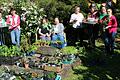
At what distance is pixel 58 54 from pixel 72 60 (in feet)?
2.53

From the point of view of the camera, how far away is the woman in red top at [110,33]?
12.6 m

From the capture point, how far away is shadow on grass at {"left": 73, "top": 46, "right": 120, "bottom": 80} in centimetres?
1114

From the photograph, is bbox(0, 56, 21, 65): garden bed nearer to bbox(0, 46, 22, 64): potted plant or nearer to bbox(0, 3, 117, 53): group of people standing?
bbox(0, 46, 22, 64): potted plant

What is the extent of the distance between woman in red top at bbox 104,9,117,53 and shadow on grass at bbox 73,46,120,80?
0.28m

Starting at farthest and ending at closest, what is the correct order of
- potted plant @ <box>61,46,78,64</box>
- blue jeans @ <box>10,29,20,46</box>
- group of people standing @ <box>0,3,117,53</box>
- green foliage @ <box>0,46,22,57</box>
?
1. blue jeans @ <box>10,29,20,46</box>
2. group of people standing @ <box>0,3,117,53</box>
3. green foliage @ <box>0,46,22,57</box>
4. potted plant @ <box>61,46,78,64</box>

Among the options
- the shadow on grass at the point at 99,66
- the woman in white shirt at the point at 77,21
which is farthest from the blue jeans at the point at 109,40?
the woman in white shirt at the point at 77,21

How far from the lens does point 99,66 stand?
12125 mm

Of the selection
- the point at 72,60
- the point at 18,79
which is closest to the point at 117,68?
the point at 72,60

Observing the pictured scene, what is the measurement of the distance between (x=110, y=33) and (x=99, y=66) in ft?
4.18

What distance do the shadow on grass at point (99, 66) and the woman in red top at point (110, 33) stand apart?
10.9 inches

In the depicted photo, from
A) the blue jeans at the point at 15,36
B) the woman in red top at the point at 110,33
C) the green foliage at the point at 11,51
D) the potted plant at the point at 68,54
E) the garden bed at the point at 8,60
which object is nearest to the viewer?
the potted plant at the point at 68,54

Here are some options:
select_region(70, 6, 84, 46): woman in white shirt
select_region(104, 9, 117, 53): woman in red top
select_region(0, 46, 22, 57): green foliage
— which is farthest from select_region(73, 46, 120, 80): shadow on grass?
select_region(0, 46, 22, 57): green foliage

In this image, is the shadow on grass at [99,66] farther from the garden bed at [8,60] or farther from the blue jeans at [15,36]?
the blue jeans at [15,36]

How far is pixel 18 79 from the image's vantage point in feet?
34.3
